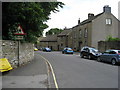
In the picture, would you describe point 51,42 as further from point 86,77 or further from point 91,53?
point 86,77

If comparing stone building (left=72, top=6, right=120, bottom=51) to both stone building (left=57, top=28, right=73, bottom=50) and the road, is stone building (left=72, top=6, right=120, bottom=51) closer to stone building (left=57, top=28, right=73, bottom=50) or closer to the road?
stone building (left=57, top=28, right=73, bottom=50)

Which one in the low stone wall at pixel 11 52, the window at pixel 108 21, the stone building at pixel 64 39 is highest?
the window at pixel 108 21

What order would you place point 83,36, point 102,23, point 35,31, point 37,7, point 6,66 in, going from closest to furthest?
point 6,66 < point 37,7 < point 35,31 < point 102,23 < point 83,36

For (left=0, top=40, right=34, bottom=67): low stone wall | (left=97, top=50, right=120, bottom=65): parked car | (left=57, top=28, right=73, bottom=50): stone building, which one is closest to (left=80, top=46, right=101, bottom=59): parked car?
(left=97, top=50, right=120, bottom=65): parked car

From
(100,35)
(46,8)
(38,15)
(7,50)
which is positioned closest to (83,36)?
(100,35)

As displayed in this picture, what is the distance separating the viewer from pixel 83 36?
38.4 m

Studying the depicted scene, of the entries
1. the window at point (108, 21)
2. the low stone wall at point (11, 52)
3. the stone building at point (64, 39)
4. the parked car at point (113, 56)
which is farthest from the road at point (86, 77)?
the stone building at point (64, 39)

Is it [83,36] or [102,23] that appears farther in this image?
[83,36]

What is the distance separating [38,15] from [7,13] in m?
2.37

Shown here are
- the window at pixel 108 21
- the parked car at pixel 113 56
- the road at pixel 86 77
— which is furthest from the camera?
the window at pixel 108 21

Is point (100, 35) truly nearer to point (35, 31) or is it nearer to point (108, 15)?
point (108, 15)

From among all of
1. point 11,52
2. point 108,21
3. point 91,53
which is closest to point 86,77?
point 11,52

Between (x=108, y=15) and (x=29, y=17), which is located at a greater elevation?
(x=108, y=15)

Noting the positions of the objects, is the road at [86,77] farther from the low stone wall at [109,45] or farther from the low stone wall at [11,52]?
the low stone wall at [109,45]
